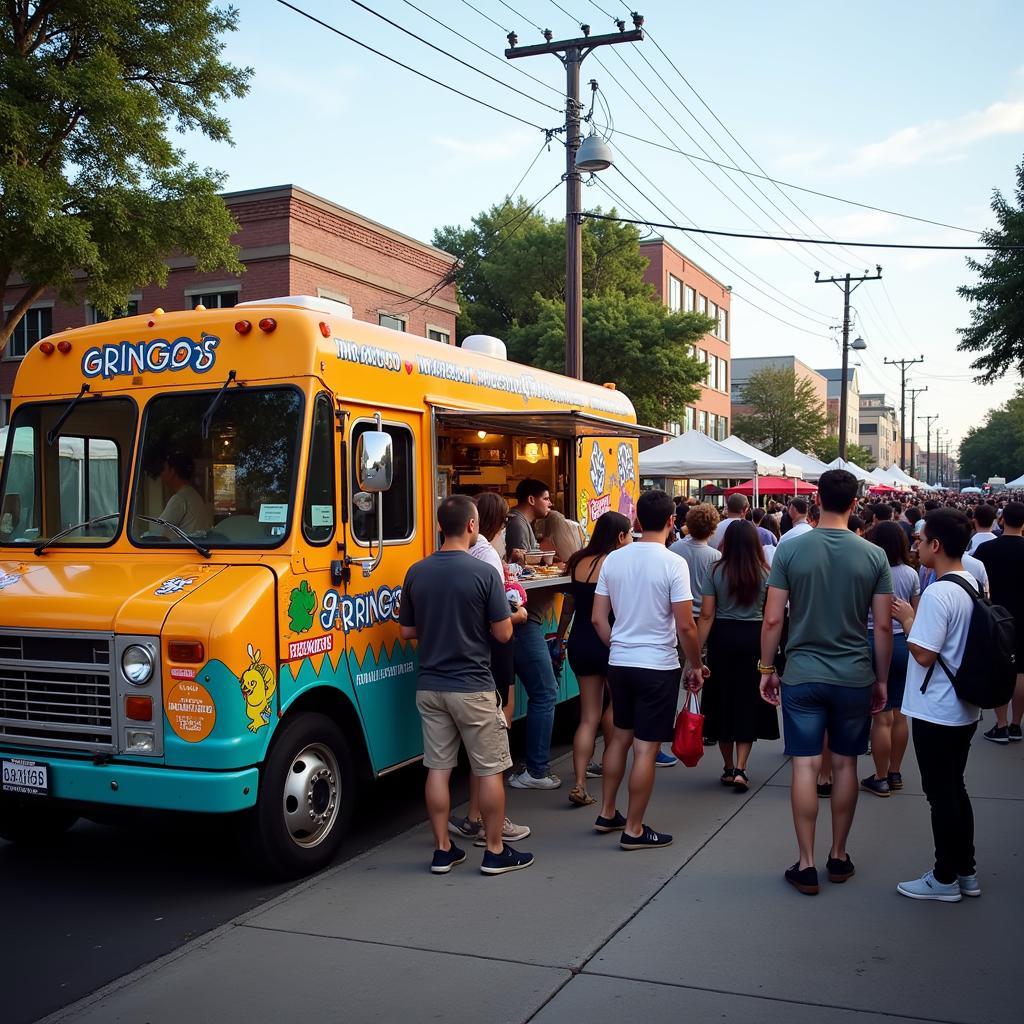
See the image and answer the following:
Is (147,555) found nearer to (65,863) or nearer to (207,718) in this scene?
(207,718)

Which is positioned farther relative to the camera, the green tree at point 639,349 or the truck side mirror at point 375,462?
the green tree at point 639,349

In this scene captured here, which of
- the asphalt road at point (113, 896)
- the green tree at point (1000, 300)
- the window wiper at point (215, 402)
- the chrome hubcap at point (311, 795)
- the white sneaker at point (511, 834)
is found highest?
the green tree at point (1000, 300)

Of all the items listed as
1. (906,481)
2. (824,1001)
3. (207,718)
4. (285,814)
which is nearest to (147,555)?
(207,718)

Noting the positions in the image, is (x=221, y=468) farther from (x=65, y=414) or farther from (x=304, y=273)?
(x=304, y=273)

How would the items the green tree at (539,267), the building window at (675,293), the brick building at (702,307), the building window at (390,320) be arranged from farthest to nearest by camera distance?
the building window at (675,293) < the brick building at (702,307) < the green tree at (539,267) < the building window at (390,320)

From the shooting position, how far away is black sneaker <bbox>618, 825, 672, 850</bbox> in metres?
5.68

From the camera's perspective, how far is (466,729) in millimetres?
5309

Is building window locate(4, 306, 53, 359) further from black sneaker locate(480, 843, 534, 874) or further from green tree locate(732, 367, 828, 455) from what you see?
green tree locate(732, 367, 828, 455)

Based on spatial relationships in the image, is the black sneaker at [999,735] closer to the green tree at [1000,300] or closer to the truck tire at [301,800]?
the truck tire at [301,800]

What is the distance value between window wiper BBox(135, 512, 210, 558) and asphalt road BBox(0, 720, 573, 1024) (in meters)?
1.30

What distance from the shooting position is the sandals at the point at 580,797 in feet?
21.5

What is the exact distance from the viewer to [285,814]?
5.07m

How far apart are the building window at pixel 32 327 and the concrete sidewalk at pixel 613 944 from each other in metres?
23.3

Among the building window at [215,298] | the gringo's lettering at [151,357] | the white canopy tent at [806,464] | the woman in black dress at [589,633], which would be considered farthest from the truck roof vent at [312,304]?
the white canopy tent at [806,464]
